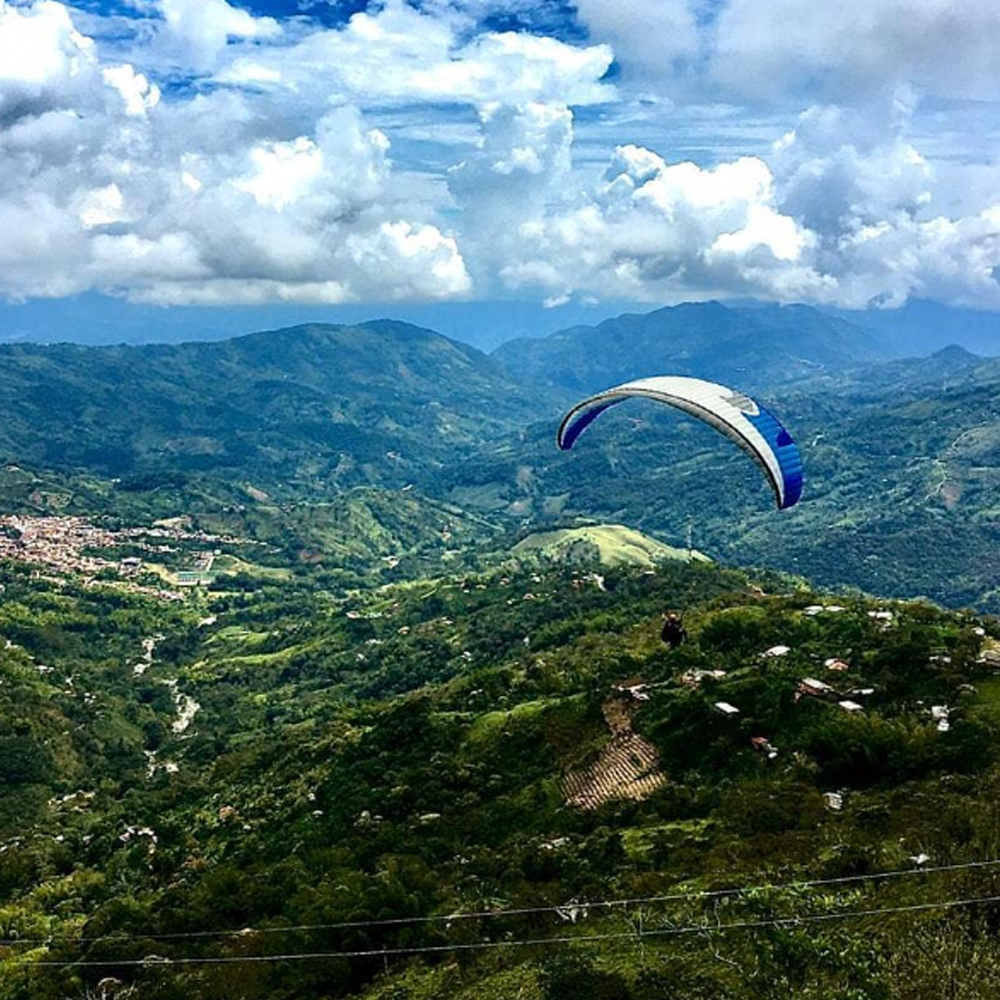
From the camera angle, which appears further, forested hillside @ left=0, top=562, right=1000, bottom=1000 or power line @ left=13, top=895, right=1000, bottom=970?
forested hillside @ left=0, top=562, right=1000, bottom=1000

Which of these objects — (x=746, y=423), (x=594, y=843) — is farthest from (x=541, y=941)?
(x=746, y=423)

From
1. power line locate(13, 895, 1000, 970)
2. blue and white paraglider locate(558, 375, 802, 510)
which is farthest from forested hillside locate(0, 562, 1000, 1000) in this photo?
blue and white paraglider locate(558, 375, 802, 510)

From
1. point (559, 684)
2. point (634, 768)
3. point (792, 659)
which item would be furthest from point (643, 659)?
point (634, 768)

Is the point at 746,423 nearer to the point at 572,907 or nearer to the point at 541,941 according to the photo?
the point at 572,907

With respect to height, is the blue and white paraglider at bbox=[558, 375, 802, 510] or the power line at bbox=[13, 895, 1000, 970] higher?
the blue and white paraglider at bbox=[558, 375, 802, 510]

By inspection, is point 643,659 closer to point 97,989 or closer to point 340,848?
point 340,848

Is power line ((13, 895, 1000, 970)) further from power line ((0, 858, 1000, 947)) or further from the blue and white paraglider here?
the blue and white paraglider

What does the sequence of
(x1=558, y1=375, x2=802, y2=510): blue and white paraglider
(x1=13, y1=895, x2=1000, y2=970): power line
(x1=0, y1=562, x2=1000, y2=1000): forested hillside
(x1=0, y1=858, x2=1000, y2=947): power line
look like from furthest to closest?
(x1=558, y1=375, x2=802, y2=510): blue and white paraglider → (x1=0, y1=858, x2=1000, y2=947): power line → (x1=0, y1=562, x2=1000, y2=1000): forested hillside → (x1=13, y1=895, x2=1000, y2=970): power line
